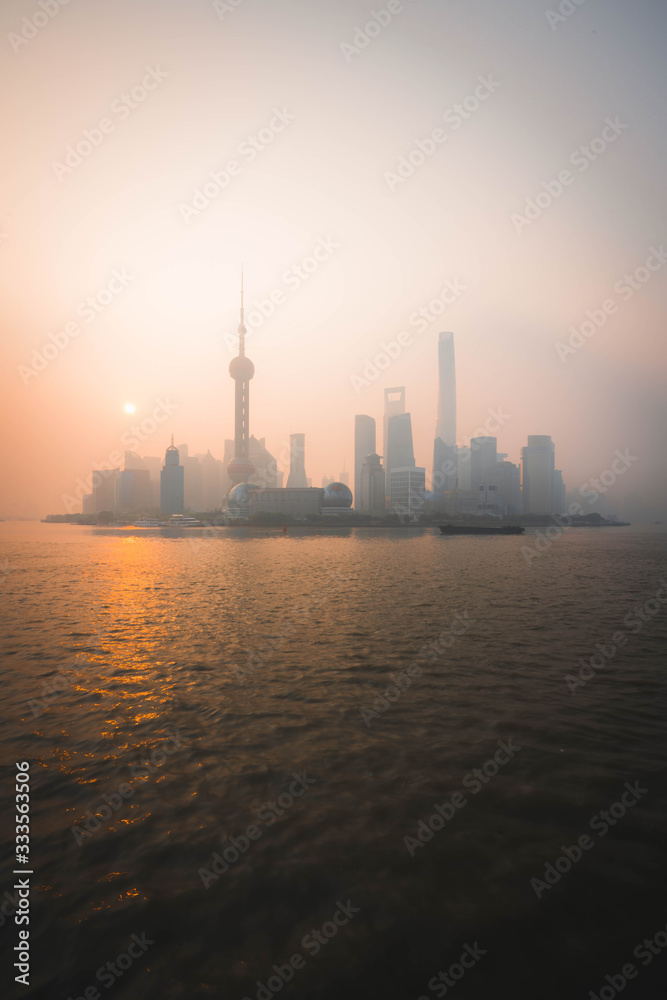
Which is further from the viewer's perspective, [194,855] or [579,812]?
[579,812]

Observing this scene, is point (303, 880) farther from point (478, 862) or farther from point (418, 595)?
point (418, 595)

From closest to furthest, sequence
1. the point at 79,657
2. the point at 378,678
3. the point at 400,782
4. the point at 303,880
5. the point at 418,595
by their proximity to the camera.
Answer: the point at 303,880 → the point at 400,782 → the point at 378,678 → the point at 79,657 → the point at 418,595

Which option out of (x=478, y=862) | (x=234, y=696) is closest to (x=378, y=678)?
(x=234, y=696)

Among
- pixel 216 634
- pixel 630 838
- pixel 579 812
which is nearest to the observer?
pixel 630 838

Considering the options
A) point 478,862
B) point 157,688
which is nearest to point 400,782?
point 478,862

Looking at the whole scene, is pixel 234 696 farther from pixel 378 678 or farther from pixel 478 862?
pixel 478 862

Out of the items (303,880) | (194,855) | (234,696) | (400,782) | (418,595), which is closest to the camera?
(303,880)
